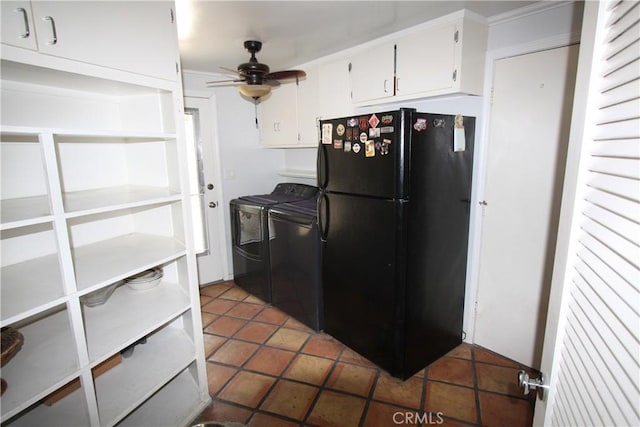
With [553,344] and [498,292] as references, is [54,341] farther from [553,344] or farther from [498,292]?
[498,292]

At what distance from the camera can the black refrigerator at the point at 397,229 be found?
1.95 meters

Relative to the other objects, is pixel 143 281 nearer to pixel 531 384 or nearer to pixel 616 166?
pixel 531 384

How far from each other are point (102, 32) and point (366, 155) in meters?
1.44

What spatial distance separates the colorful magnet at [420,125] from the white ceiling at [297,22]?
2.20 feet

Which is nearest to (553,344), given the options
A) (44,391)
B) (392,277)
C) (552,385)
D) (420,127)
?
(552,385)

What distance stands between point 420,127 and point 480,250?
111cm

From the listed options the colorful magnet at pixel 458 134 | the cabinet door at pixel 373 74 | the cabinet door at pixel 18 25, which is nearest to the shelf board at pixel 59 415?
the cabinet door at pixel 18 25

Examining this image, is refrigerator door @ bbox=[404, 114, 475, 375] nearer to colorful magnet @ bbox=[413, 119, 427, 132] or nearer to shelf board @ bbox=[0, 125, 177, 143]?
colorful magnet @ bbox=[413, 119, 427, 132]

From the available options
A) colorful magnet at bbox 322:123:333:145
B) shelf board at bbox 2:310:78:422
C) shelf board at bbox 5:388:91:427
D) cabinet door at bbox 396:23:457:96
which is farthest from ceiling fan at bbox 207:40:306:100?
shelf board at bbox 5:388:91:427

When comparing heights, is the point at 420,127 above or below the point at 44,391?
above

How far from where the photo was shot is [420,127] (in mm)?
1917

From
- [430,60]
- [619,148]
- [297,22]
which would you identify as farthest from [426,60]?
[619,148]

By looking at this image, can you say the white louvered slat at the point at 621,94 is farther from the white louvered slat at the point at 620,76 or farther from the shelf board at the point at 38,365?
the shelf board at the point at 38,365

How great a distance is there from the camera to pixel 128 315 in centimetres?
160
